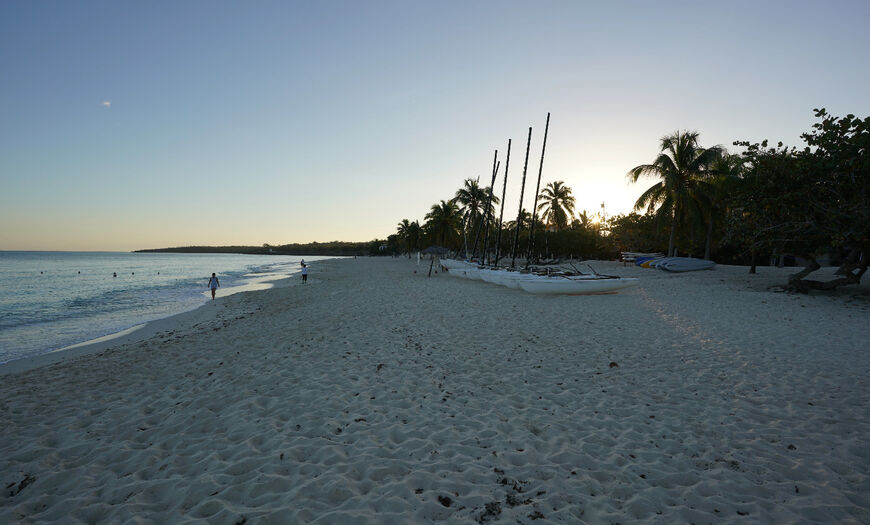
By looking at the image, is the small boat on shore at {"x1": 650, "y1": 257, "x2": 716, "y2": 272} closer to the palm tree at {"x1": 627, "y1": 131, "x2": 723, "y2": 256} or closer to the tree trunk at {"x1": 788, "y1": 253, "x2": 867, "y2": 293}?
the palm tree at {"x1": 627, "y1": 131, "x2": 723, "y2": 256}

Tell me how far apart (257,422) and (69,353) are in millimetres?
9176

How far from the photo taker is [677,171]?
3036 cm

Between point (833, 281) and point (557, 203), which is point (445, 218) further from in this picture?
point (833, 281)

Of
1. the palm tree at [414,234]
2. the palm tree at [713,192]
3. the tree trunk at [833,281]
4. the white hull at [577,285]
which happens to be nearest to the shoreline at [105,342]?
the white hull at [577,285]

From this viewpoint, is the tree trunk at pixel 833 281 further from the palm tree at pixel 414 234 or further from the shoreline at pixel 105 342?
the palm tree at pixel 414 234

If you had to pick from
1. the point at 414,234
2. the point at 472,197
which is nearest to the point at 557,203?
the point at 472,197

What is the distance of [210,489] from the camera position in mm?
3473

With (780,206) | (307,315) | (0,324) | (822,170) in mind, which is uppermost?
(822,170)

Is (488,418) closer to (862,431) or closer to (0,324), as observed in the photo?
(862,431)

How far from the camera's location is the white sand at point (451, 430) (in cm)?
325

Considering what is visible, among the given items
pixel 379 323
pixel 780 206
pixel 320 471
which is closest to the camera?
pixel 320 471

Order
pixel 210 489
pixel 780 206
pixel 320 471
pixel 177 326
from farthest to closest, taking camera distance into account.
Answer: pixel 780 206
pixel 177 326
pixel 320 471
pixel 210 489

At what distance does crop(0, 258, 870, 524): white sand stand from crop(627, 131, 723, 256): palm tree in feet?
75.3

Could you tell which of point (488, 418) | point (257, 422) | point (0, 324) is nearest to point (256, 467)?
point (257, 422)
